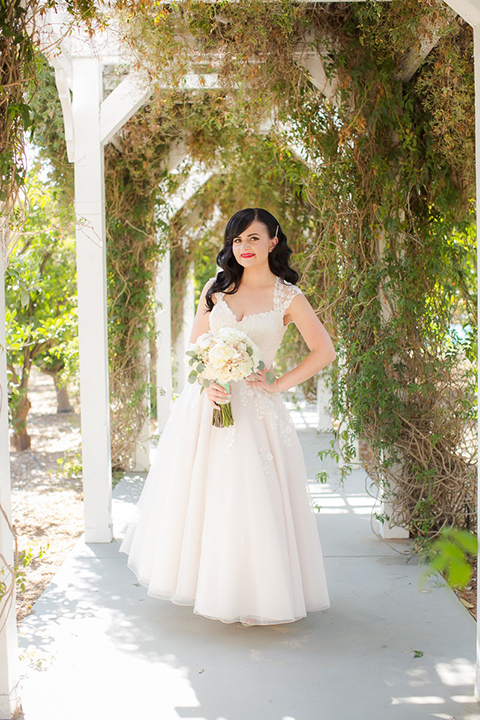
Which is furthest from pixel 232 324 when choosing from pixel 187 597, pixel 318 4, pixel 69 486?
pixel 69 486

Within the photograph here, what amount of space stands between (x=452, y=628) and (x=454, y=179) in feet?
8.20

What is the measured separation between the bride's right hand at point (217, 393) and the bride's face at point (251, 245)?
1.96 ft

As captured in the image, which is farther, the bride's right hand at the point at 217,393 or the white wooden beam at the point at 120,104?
the white wooden beam at the point at 120,104

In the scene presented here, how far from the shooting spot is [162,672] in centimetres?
285

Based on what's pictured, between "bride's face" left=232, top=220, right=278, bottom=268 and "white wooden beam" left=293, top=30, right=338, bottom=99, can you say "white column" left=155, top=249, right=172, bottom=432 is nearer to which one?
"white wooden beam" left=293, top=30, right=338, bottom=99

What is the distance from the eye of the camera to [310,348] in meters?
3.28

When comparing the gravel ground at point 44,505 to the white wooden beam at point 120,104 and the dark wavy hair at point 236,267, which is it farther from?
the white wooden beam at point 120,104

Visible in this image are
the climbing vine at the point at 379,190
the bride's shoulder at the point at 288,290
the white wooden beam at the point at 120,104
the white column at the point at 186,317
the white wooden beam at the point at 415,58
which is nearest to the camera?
Result: the bride's shoulder at the point at 288,290

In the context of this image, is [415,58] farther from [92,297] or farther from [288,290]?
[92,297]

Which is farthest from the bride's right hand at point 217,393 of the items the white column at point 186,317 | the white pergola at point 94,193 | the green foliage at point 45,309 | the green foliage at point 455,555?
the white column at point 186,317

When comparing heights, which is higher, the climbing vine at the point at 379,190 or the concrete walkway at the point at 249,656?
the climbing vine at the point at 379,190

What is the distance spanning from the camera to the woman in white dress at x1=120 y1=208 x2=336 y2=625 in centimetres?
306

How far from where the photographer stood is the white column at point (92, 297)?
14.5 ft

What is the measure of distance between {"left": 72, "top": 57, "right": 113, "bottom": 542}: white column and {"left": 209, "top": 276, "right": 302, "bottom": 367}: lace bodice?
4.50 ft
